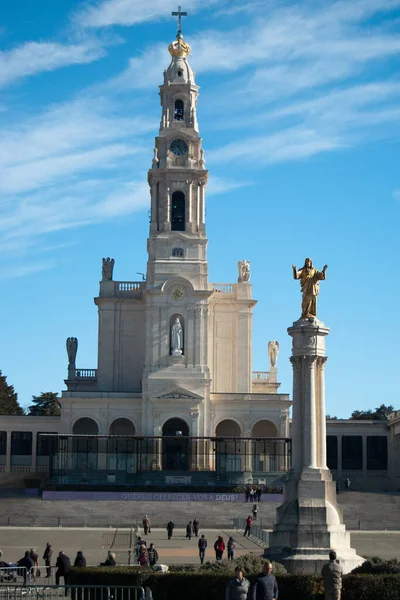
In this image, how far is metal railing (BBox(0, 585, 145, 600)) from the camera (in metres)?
26.8

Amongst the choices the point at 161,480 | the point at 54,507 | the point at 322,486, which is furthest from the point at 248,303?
the point at 322,486

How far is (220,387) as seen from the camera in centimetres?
8906

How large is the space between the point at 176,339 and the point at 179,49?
24.0m

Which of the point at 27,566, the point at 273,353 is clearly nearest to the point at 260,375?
the point at 273,353

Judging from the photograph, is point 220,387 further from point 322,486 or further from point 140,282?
point 322,486

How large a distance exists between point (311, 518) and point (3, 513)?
3367cm

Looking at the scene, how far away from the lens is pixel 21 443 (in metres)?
91.2

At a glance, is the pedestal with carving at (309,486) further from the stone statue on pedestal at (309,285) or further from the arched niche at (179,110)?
the arched niche at (179,110)

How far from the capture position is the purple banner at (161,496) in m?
71.4

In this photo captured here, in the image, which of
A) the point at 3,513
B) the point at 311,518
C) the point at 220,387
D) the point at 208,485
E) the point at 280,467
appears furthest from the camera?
the point at 220,387

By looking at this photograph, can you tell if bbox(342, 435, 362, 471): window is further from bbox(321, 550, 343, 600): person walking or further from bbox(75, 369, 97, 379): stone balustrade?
bbox(321, 550, 343, 600): person walking

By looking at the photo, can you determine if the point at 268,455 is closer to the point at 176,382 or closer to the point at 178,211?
the point at 176,382

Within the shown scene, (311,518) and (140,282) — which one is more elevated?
(140,282)

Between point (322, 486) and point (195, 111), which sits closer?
point (322, 486)
